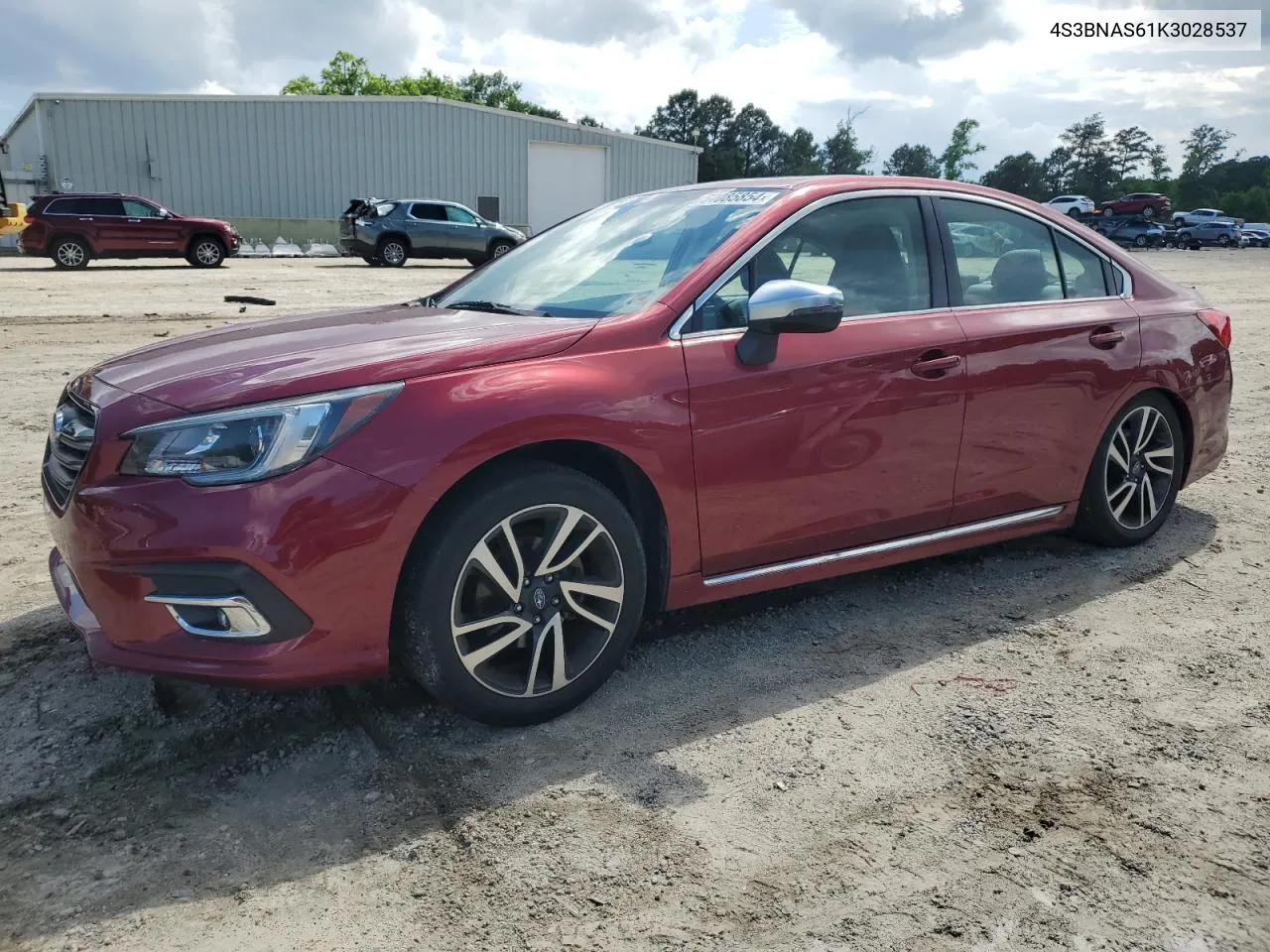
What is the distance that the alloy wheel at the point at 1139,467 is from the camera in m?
4.54

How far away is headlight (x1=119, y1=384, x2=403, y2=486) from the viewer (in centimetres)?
263

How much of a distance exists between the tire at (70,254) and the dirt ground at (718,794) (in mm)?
20447

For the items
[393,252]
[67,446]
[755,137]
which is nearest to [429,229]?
[393,252]

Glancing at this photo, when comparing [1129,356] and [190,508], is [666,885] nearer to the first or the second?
[190,508]

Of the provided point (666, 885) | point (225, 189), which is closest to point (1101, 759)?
point (666, 885)

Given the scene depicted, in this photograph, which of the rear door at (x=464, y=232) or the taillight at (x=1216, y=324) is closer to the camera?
the taillight at (x=1216, y=324)

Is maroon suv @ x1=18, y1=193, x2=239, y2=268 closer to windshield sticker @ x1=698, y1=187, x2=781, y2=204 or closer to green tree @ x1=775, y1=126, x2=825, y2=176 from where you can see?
windshield sticker @ x1=698, y1=187, x2=781, y2=204

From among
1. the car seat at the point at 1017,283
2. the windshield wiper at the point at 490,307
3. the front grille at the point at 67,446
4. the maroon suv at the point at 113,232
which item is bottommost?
the front grille at the point at 67,446

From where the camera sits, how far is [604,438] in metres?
3.06

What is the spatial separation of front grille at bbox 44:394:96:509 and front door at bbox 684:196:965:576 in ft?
5.70

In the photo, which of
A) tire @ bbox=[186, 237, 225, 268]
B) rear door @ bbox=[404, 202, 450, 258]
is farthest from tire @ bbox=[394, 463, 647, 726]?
rear door @ bbox=[404, 202, 450, 258]

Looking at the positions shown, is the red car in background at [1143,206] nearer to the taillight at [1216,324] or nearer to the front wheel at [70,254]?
the front wheel at [70,254]

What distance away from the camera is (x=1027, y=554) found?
15.5 ft

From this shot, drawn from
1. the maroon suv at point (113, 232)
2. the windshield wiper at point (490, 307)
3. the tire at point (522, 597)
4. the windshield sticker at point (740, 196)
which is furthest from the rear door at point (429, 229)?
the tire at point (522, 597)
